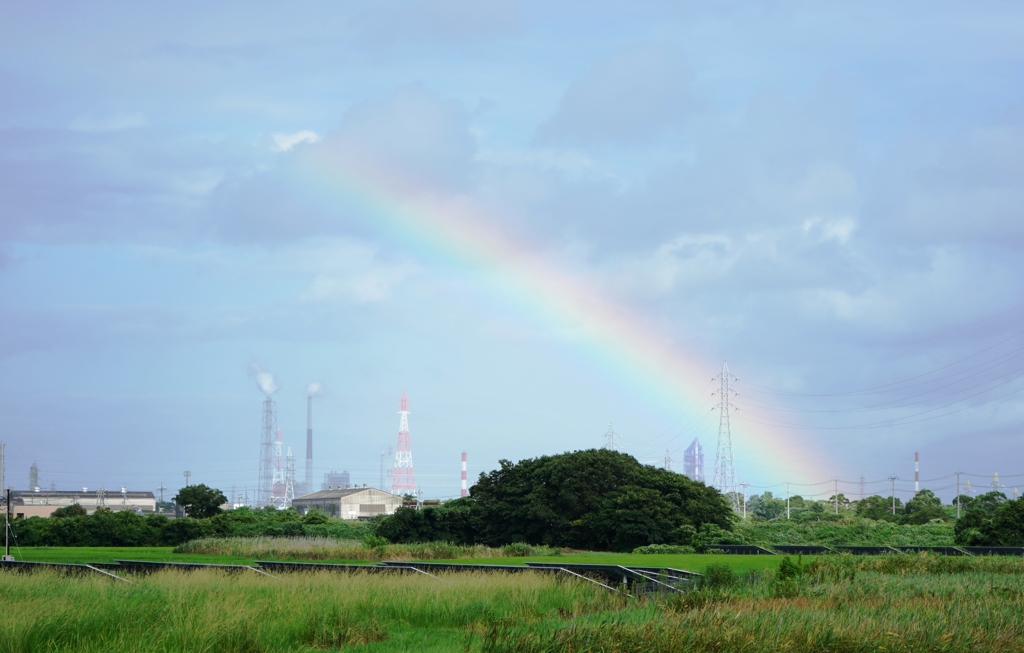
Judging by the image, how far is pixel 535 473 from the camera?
46.8m

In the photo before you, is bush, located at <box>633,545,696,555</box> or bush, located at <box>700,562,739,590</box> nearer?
bush, located at <box>700,562,739,590</box>

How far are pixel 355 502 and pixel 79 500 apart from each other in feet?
97.0

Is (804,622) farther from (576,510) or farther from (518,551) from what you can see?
(576,510)

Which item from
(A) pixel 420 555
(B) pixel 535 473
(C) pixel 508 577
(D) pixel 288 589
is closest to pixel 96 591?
(D) pixel 288 589

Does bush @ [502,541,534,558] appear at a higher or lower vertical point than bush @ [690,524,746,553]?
lower

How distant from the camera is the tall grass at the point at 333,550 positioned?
3491 cm

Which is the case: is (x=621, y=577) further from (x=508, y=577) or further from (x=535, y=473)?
(x=535, y=473)

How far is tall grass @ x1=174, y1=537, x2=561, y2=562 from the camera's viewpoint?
115ft

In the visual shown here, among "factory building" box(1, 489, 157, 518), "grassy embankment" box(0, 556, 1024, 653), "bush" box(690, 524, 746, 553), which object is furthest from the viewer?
"factory building" box(1, 489, 157, 518)

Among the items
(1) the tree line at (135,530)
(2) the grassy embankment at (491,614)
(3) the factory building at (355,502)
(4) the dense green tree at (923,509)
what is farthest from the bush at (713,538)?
(3) the factory building at (355,502)

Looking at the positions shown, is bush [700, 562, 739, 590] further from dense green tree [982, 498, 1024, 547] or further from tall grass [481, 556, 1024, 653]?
dense green tree [982, 498, 1024, 547]

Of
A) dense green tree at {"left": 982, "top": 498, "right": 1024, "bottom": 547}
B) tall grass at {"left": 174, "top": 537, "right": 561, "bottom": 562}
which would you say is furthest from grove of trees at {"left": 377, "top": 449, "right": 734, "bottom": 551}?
dense green tree at {"left": 982, "top": 498, "right": 1024, "bottom": 547}

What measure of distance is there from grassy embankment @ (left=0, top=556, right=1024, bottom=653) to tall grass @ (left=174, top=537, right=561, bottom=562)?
14087mm

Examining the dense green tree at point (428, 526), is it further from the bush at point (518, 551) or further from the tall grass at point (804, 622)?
the tall grass at point (804, 622)
